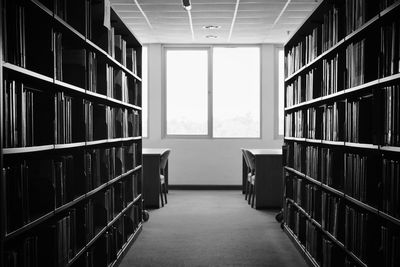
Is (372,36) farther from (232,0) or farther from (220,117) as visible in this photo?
(220,117)

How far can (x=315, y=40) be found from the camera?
11.4ft

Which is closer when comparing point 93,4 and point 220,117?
point 93,4

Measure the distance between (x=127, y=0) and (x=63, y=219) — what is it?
398cm

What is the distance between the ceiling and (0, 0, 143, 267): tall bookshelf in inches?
86.7

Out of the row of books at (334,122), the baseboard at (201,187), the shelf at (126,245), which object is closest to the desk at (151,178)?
the shelf at (126,245)

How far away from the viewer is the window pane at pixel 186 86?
8.46 metres

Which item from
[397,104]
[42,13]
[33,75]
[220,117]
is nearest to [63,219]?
[33,75]

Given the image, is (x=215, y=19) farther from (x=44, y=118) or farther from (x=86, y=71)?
(x=44, y=118)

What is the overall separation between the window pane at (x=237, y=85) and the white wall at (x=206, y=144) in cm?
17

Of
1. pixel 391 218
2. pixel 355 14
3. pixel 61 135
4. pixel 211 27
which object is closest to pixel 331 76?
pixel 355 14

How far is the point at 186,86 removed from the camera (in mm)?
8461

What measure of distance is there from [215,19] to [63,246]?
16.4 feet

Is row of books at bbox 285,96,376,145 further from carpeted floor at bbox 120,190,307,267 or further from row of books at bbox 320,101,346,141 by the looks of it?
carpeted floor at bbox 120,190,307,267

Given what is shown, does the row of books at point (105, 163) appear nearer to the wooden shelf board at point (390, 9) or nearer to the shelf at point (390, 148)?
the shelf at point (390, 148)
